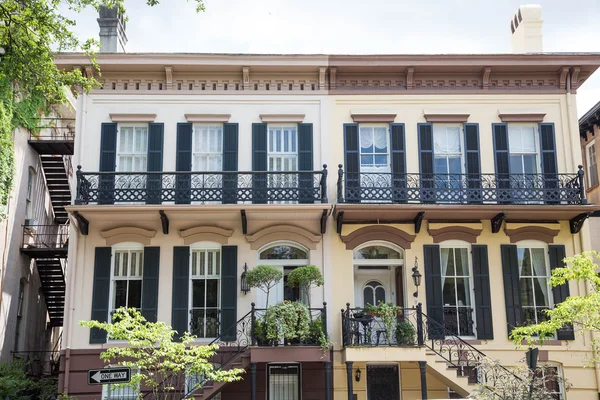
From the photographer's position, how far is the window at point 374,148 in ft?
67.2

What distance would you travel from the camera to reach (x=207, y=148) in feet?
67.4

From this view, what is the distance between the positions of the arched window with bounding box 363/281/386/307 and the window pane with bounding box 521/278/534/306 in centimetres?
384

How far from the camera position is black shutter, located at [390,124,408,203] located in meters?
19.8

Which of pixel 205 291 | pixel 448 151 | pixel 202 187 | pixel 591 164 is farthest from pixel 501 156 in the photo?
pixel 205 291

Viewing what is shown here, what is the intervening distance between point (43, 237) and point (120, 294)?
6.92 m

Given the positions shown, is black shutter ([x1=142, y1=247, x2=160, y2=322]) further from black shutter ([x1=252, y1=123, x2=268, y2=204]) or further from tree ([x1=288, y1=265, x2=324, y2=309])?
tree ([x1=288, y1=265, x2=324, y2=309])

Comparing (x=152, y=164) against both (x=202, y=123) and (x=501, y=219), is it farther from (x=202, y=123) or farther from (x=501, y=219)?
(x=501, y=219)

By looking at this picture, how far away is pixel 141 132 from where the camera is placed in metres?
20.7

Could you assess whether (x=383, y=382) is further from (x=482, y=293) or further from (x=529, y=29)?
(x=529, y=29)

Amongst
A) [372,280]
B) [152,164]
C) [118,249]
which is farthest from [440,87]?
[118,249]

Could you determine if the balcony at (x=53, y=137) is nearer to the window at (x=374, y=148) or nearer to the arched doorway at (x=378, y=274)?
the window at (x=374, y=148)

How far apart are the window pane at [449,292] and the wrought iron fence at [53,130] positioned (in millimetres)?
13517

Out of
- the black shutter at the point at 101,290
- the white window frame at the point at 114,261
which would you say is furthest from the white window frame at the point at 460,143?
the black shutter at the point at 101,290

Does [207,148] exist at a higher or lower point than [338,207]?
higher
